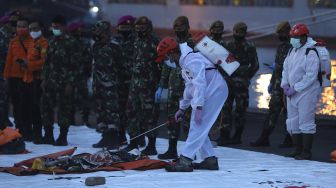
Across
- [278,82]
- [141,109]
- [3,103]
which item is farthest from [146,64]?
[3,103]

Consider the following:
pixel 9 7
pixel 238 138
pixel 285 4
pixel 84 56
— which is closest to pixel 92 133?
pixel 84 56

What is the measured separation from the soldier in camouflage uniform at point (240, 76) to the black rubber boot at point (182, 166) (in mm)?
2747

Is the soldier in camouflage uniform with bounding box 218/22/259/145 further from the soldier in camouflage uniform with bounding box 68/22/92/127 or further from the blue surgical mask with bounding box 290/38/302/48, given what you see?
the soldier in camouflage uniform with bounding box 68/22/92/127

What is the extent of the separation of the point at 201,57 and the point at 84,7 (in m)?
14.7

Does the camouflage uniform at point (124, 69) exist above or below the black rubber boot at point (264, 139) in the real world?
above

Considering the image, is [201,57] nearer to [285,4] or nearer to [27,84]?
[27,84]

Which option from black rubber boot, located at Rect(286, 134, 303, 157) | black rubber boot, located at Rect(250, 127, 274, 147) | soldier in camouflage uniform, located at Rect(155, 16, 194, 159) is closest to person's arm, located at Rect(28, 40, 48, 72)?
soldier in camouflage uniform, located at Rect(155, 16, 194, 159)

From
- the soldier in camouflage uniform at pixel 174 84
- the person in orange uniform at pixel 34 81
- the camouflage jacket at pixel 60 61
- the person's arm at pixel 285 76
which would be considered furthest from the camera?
the person in orange uniform at pixel 34 81

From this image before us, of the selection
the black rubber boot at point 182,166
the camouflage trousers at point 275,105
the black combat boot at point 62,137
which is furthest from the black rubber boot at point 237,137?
the black rubber boot at point 182,166

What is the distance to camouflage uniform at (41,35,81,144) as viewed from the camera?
40.8 feet

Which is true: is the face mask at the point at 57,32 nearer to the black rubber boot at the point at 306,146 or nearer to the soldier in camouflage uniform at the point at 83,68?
the soldier in camouflage uniform at the point at 83,68

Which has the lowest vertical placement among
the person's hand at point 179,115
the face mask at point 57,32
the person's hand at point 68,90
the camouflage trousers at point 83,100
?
the camouflage trousers at point 83,100

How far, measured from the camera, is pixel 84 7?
79.7ft

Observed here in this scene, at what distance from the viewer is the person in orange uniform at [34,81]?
1285cm
